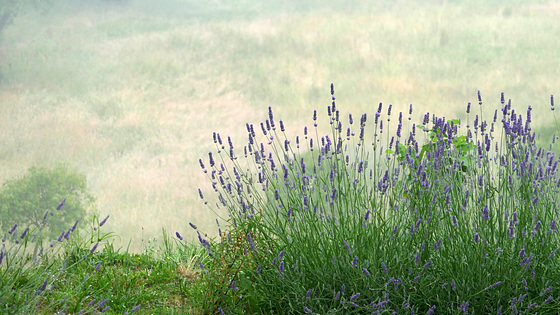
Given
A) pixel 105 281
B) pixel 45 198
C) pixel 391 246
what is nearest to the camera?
pixel 391 246

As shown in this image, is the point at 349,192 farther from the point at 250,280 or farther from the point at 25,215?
the point at 25,215

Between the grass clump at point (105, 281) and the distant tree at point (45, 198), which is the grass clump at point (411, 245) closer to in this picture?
the grass clump at point (105, 281)

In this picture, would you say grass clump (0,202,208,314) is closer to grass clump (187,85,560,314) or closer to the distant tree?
grass clump (187,85,560,314)

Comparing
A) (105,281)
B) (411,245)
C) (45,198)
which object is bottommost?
(45,198)

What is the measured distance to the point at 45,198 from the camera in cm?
605

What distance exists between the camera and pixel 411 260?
8.78ft

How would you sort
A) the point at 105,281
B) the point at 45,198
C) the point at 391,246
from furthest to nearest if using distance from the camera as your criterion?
Result: the point at 45,198 < the point at 105,281 < the point at 391,246

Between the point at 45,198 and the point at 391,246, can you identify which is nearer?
the point at 391,246

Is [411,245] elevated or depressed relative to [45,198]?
elevated

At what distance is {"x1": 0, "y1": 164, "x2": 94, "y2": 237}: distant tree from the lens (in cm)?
580

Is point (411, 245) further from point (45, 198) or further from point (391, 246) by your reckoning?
point (45, 198)

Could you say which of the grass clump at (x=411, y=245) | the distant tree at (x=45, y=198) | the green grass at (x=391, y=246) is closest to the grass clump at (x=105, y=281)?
the green grass at (x=391, y=246)

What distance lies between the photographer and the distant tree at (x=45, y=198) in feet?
19.0

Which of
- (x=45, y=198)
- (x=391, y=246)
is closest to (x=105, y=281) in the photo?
(x=391, y=246)
